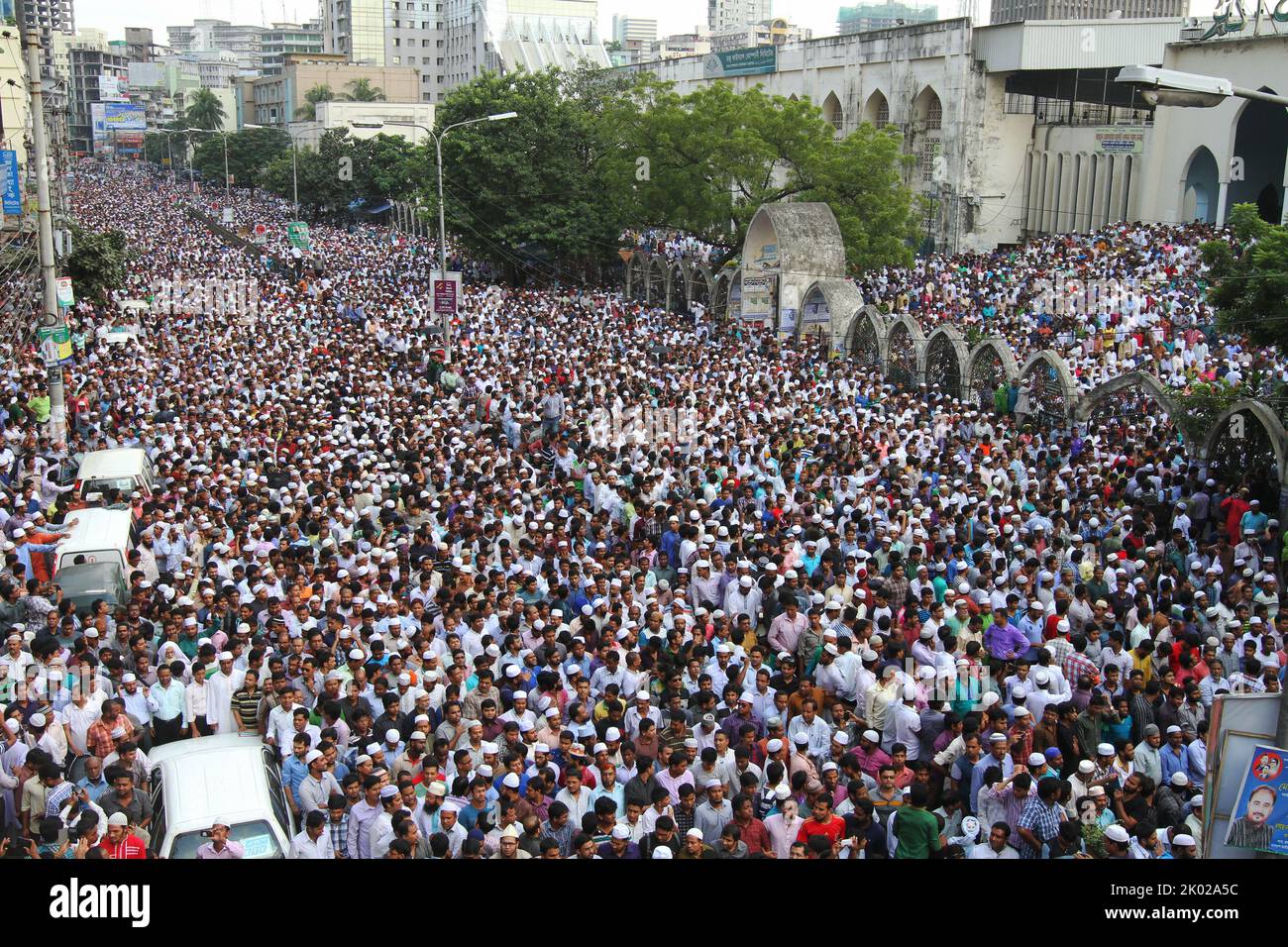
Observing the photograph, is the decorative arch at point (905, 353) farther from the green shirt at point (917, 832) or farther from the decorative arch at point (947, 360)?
the green shirt at point (917, 832)

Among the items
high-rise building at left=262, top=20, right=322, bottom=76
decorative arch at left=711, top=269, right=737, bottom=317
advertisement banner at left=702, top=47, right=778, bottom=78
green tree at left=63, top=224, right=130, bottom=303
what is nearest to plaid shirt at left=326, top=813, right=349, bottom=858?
decorative arch at left=711, top=269, right=737, bottom=317

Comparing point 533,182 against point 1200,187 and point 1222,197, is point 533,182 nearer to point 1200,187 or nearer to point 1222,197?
point 1200,187

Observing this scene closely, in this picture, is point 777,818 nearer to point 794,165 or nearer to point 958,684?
point 958,684

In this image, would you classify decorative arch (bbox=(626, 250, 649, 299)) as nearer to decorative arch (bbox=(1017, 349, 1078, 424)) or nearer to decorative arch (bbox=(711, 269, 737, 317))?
decorative arch (bbox=(711, 269, 737, 317))

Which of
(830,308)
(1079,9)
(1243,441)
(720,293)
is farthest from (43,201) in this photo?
(1079,9)

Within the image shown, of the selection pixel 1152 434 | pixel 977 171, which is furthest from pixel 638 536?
pixel 977 171

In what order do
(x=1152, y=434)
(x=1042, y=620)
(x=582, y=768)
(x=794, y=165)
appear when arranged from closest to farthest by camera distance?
(x=582, y=768) < (x=1042, y=620) < (x=1152, y=434) < (x=794, y=165)
